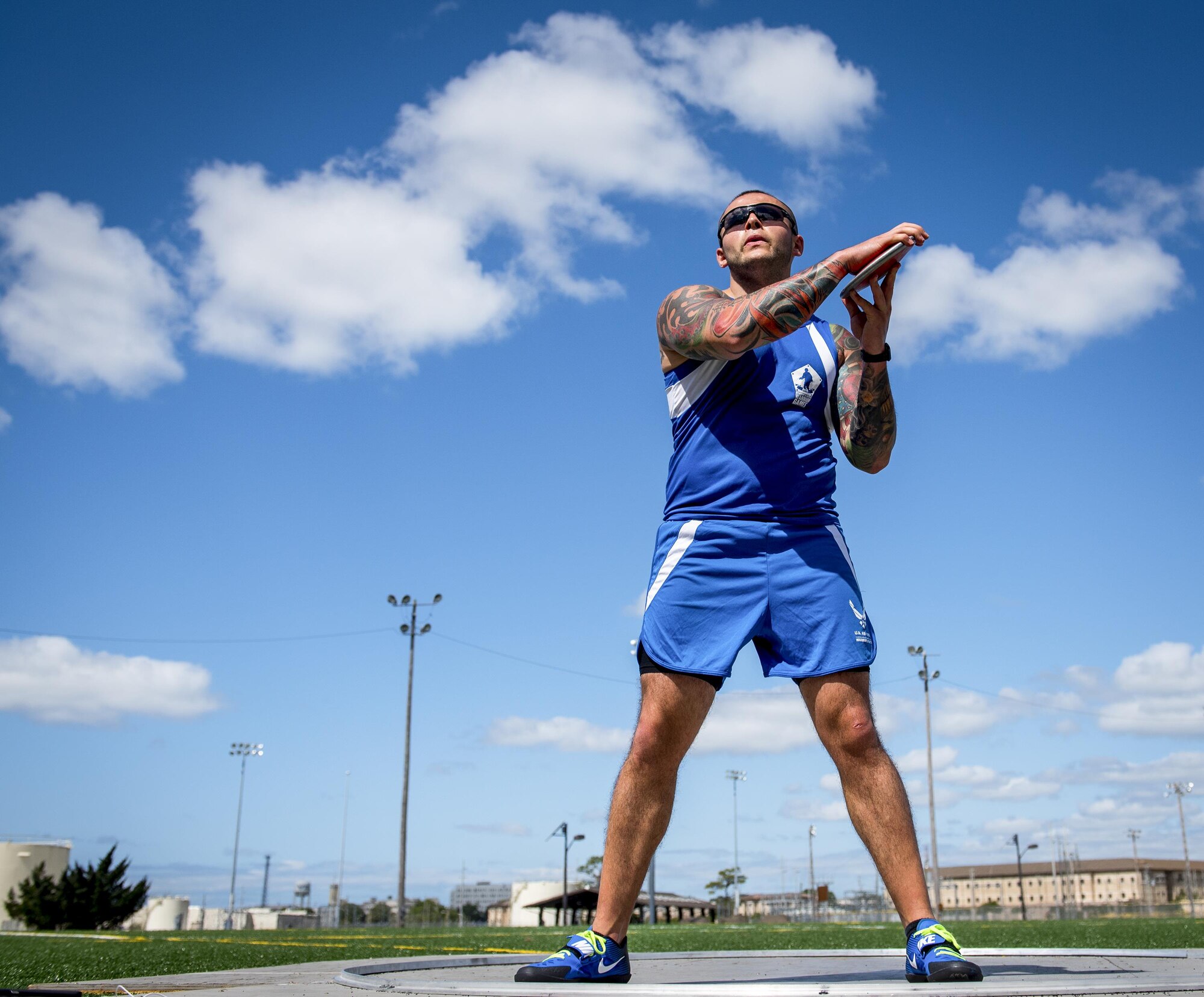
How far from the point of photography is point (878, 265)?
319cm

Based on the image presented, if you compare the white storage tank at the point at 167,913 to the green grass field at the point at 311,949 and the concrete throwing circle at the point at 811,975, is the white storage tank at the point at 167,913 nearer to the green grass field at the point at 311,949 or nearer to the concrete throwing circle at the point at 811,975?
the green grass field at the point at 311,949

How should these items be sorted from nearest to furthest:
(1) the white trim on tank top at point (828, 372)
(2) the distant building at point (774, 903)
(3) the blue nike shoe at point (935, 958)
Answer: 1. (3) the blue nike shoe at point (935, 958)
2. (1) the white trim on tank top at point (828, 372)
3. (2) the distant building at point (774, 903)

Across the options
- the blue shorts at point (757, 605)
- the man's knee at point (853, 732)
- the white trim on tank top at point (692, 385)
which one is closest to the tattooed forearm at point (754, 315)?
the white trim on tank top at point (692, 385)

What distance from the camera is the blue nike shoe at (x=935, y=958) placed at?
257 centimetres

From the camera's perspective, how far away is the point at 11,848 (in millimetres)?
51750

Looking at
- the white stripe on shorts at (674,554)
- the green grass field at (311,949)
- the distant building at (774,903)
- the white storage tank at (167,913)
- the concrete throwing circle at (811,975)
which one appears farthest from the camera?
the distant building at (774,903)

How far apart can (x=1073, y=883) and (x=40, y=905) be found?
120m

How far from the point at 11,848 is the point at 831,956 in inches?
2284

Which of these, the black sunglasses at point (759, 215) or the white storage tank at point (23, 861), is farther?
the white storage tank at point (23, 861)

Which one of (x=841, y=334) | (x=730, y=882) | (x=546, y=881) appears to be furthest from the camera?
(x=730, y=882)

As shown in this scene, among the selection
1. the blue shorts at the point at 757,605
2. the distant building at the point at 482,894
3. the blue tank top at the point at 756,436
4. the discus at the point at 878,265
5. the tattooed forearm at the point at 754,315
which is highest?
the discus at the point at 878,265

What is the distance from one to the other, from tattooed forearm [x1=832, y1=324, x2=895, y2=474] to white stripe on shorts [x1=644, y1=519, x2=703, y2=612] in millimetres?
627

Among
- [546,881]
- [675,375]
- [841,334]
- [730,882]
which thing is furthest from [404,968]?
[730,882]

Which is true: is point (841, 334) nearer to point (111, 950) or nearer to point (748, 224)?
point (748, 224)
